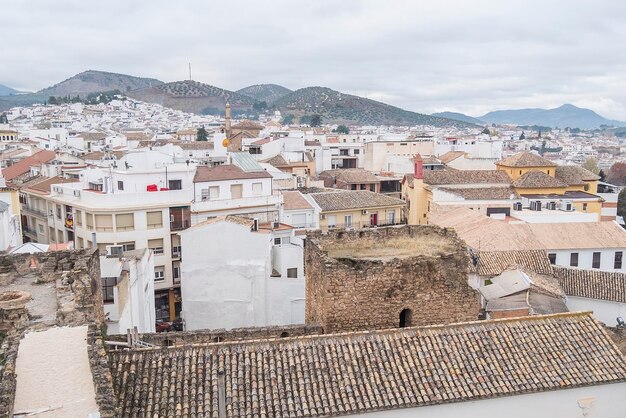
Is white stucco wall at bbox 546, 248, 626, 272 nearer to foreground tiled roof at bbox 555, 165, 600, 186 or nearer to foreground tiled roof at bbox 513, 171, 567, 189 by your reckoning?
foreground tiled roof at bbox 513, 171, 567, 189

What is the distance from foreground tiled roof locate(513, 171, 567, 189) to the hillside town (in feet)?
0.88

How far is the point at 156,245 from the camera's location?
31.8 meters

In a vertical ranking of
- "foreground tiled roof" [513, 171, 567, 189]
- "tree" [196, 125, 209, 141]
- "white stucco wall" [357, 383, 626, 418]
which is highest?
"tree" [196, 125, 209, 141]

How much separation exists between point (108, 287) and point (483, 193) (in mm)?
31940

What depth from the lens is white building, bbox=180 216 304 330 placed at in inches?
966

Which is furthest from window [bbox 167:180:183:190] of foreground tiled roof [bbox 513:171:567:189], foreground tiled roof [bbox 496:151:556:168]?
foreground tiled roof [bbox 496:151:556:168]

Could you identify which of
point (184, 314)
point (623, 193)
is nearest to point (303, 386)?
point (184, 314)

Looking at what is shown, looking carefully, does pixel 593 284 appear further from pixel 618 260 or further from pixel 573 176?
pixel 573 176

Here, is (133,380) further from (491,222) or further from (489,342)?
(491,222)

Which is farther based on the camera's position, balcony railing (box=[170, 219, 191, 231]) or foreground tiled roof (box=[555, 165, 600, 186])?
foreground tiled roof (box=[555, 165, 600, 186])

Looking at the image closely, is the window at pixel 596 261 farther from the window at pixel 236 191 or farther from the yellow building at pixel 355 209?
the window at pixel 236 191

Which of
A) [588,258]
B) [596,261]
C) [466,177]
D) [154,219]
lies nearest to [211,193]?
[154,219]

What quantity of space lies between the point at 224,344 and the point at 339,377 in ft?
7.67

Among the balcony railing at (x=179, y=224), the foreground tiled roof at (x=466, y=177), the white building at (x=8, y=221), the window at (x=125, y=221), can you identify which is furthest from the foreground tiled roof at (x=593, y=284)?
the foreground tiled roof at (x=466, y=177)
